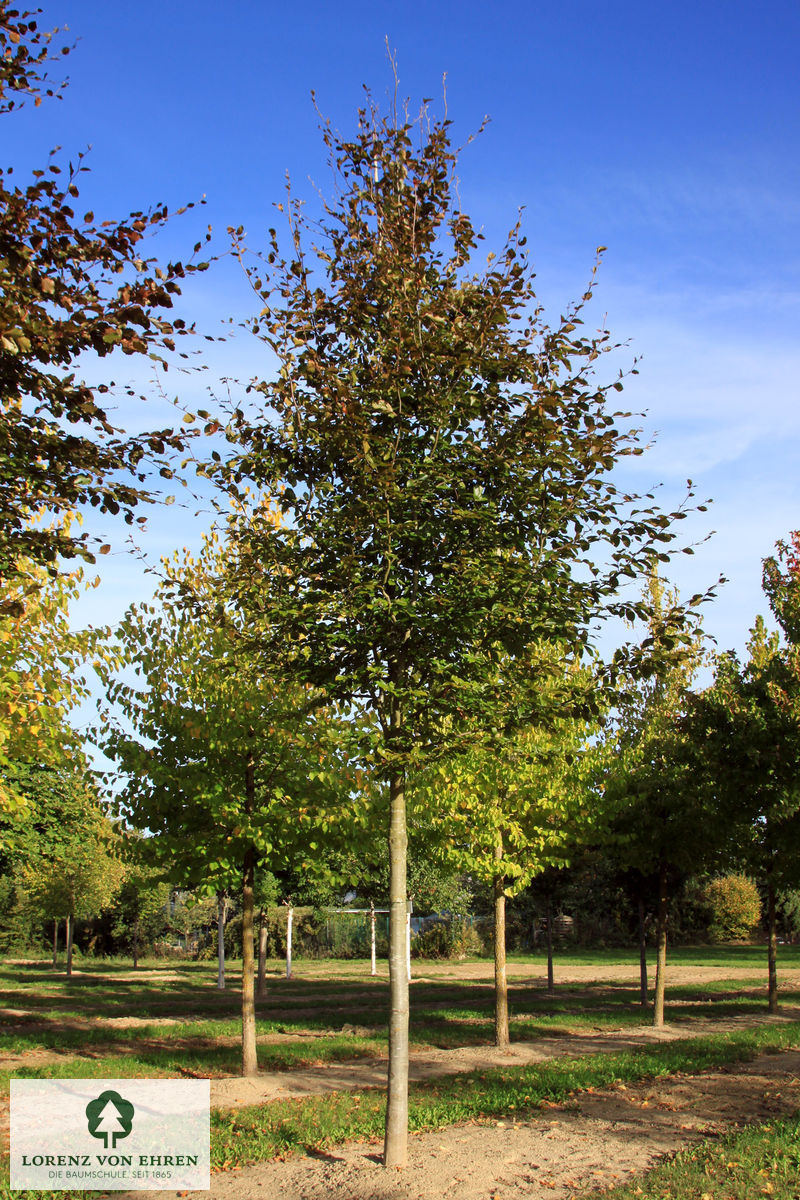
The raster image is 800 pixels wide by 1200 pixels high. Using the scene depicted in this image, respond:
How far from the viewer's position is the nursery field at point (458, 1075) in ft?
21.8

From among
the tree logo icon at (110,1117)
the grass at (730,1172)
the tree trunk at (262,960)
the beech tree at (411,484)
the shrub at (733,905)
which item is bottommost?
the shrub at (733,905)

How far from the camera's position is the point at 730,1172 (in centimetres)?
598

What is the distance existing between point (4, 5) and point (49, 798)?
47.7 feet

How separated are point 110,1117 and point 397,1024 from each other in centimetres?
325

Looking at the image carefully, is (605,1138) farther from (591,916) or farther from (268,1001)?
(591,916)

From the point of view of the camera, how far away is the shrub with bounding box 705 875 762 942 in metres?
44.7

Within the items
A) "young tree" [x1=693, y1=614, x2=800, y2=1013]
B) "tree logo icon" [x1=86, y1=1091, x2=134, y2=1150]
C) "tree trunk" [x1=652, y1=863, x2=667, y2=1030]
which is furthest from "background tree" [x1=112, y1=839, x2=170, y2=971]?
"tree logo icon" [x1=86, y1=1091, x2=134, y2=1150]

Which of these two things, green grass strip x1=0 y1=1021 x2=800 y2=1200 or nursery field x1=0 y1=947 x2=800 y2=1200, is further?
green grass strip x1=0 y1=1021 x2=800 y2=1200

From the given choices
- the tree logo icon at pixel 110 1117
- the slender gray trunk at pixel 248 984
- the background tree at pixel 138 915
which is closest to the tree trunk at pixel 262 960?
the background tree at pixel 138 915

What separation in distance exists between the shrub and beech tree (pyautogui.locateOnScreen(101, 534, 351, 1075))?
39217 millimetres

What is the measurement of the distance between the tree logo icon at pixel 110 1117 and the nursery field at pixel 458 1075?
845mm

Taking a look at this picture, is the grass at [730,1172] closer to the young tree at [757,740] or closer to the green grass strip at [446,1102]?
the green grass strip at [446,1102]

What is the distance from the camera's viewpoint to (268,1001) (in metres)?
22.6

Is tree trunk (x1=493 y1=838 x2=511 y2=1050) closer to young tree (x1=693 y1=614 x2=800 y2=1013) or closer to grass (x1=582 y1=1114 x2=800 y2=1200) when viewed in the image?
young tree (x1=693 y1=614 x2=800 y2=1013)
